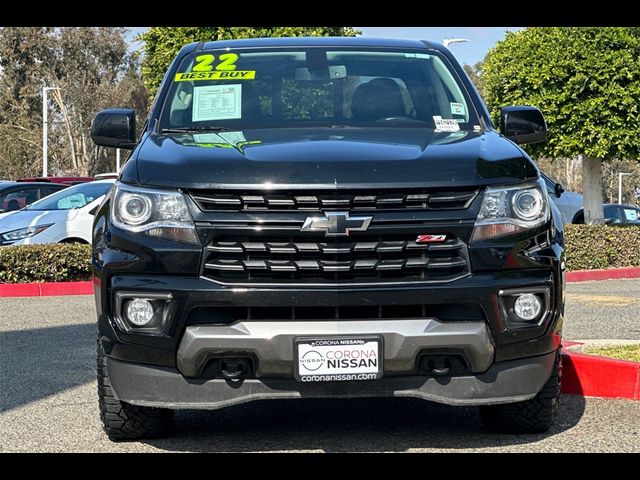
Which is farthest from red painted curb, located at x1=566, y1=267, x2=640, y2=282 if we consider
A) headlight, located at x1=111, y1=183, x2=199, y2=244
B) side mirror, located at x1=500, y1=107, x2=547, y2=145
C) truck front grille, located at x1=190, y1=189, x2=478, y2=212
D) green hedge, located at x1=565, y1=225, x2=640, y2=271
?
headlight, located at x1=111, y1=183, x2=199, y2=244

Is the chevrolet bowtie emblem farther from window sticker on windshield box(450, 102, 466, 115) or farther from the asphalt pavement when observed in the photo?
window sticker on windshield box(450, 102, 466, 115)

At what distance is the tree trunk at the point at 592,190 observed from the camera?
19.9 meters

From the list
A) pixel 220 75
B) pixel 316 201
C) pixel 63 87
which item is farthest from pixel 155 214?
pixel 63 87

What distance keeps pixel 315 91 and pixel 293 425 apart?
1791 millimetres

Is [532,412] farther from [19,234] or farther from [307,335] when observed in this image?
[19,234]

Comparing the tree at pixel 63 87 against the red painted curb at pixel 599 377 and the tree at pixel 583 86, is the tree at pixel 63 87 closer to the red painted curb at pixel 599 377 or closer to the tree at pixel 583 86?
the tree at pixel 583 86

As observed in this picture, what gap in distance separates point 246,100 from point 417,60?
3.53 ft

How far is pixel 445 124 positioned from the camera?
5.77 meters

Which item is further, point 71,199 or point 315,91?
point 71,199

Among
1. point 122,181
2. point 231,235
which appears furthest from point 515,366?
point 122,181

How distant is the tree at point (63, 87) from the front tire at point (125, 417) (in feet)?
151

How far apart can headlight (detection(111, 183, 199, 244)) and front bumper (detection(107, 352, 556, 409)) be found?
578 mm
